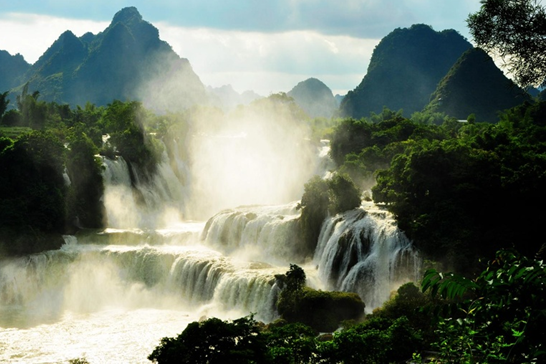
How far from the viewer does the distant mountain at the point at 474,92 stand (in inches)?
4050

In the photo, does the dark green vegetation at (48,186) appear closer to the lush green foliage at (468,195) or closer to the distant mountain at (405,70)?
the lush green foliage at (468,195)

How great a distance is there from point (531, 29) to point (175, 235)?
27.5 metres

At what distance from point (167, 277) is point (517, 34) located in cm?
2391

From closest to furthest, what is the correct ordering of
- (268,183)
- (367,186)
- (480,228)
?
1. (480,228)
2. (367,186)
3. (268,183)

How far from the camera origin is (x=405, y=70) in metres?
149

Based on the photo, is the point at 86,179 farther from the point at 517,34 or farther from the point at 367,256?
the point at 517,34

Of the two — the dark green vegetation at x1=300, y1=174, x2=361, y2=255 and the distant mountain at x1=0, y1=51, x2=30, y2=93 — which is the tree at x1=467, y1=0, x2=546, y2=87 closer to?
the dark green vegetation at x1=300, y1=174, x2=361, y2=255

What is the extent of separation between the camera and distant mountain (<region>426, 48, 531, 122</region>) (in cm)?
Answer: 10288

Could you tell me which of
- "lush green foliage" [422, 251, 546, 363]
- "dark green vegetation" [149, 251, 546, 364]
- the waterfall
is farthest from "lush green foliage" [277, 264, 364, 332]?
the waterfall

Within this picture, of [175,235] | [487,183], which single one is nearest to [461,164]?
[487,183]

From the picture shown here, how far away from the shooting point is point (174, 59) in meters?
178

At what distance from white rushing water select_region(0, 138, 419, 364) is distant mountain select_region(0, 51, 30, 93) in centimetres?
17740

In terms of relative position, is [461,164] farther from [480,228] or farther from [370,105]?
[370,105]

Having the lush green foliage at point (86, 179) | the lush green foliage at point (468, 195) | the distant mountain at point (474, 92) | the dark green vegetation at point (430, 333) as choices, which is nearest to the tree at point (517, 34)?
the dark green vegetation at point (430, 333)
